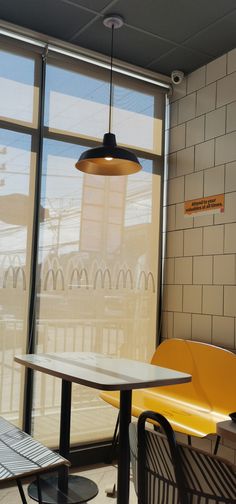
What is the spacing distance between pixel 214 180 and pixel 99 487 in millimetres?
2307

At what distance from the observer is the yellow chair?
312cm

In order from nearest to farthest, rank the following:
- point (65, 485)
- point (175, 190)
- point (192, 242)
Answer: point (65, 485) < point (192, 242) < point (175, 190)

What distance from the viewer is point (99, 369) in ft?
8.71

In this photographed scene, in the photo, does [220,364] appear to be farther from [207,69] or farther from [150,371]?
[207,69]

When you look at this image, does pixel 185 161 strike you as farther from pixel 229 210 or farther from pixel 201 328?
pixel 201 328

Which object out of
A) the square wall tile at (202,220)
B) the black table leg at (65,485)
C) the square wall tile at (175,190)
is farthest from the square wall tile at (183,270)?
the black table leg at (65,485)

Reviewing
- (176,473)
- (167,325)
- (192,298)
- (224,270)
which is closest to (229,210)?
(224,270)

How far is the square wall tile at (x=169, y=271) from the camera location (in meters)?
4.09

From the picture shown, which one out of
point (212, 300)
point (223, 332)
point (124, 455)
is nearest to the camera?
point (124, 455)

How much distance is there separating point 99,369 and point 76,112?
2.08 meters

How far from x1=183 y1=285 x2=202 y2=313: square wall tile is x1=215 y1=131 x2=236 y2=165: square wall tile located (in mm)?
980

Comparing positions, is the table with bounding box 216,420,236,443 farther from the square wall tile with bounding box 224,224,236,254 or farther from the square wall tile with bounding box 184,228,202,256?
the square wall tile with bounding box 184,228,202,256

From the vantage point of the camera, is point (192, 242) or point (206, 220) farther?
point (192, 242)

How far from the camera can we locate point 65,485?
2.88 m
